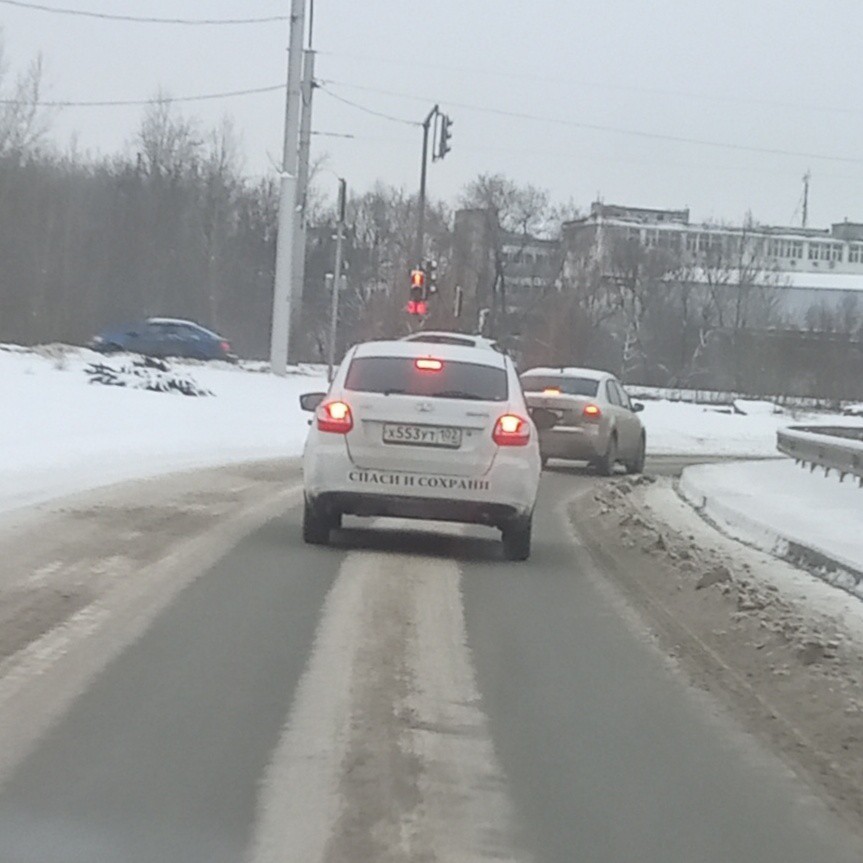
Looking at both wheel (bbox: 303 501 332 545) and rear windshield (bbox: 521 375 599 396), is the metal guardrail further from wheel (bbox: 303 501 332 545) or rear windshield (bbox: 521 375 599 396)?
wheel (bbox: 303 501 332 545)

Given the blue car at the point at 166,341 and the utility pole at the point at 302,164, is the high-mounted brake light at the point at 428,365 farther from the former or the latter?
the blue car at the point at 166,341

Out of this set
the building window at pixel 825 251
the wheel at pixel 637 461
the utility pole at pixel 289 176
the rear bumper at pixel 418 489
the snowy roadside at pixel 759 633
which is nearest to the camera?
the snowy roadside at pixel 759 633

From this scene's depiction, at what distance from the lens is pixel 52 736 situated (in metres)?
6.42

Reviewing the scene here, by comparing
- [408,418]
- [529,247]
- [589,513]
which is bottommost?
[589,513]

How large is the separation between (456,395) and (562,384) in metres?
12.6

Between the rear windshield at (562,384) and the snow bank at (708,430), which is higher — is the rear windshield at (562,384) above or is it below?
above

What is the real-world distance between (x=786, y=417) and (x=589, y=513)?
3726 cm

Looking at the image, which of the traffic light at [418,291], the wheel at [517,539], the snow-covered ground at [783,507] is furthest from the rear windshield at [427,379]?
the traffic light at [418,291]

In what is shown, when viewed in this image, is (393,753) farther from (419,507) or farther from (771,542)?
(771,542)

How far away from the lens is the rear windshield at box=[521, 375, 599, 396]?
82.6 ft

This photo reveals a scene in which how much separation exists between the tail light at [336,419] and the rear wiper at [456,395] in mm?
655

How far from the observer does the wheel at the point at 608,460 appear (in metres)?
25.4

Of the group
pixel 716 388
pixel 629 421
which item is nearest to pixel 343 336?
pixel 716 388

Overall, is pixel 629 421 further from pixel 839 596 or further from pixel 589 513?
pixel 839 596
